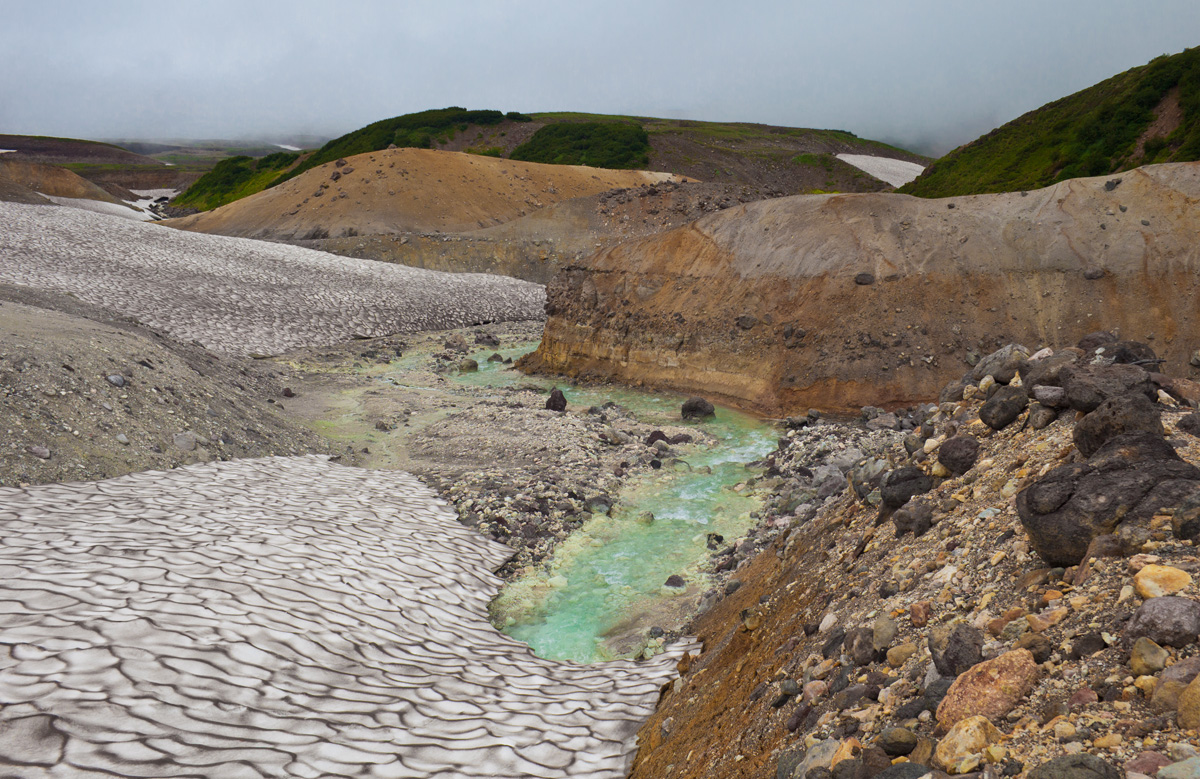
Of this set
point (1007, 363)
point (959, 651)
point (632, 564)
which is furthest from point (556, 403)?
point (959, 651)

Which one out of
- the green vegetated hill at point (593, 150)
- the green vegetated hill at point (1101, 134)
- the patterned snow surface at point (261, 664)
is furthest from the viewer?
the green vegetated hill at point (593, 150)

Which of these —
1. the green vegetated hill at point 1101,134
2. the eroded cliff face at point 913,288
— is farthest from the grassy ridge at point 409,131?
the eroded cliff face at point 913,288

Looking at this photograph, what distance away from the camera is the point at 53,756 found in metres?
2.57

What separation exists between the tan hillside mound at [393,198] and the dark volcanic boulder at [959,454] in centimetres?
3689

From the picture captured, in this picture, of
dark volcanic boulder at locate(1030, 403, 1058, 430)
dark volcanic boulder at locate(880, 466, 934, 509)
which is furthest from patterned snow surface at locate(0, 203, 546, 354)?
dark volcanic boulder at locate(1030, 403, 1058, 430)

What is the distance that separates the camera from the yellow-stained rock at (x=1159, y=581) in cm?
217

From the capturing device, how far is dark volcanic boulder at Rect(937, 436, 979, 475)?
13.1 feet

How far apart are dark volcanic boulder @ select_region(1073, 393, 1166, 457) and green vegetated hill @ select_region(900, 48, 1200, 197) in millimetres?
22777

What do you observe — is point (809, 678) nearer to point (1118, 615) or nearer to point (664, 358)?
point (1118, 615)

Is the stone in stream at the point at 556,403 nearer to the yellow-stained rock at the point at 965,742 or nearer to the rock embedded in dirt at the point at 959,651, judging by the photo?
the rock embedded in dirt at the point at 959,651

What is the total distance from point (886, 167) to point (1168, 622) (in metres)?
85.0

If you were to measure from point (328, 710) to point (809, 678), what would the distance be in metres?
2.20

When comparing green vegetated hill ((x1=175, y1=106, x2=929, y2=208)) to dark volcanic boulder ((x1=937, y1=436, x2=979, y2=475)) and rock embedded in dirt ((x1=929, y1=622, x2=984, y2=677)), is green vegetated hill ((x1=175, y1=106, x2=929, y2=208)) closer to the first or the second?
dark volcanic boulder ((x1=937, y1=436, x2=979, y2=475))

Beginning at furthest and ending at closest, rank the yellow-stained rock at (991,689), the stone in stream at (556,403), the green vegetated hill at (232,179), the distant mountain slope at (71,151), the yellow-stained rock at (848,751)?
1. the distant mountain slope at (71,151)
2. the green vegetated hill at (232,179)
3. the stone in stream at (556,403)
4. the yellow-stained rock at (848,751)
5. the yellow-stained rock at (991,689)
